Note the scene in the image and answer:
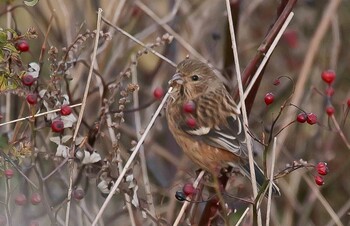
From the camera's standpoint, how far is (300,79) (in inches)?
217

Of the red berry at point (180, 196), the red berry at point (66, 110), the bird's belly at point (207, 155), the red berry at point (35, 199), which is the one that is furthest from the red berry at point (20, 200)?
the bird's belly at point (207, 155)

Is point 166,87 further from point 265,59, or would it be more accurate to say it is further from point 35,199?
point 35,199

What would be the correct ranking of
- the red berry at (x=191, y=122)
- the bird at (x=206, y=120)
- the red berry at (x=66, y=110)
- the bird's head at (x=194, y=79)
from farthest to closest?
the bird's head at (x=194, y=79) < the bird at (x=206, y=120) < the red berry at (x=191, y=122) < the red berry at (x=66, y=110)

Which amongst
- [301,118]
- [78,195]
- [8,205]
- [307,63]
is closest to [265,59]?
[301,118]

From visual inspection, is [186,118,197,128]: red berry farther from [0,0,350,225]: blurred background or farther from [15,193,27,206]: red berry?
[15,193,27,206]: red berry

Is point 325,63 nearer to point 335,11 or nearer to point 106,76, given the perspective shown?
point 335,11

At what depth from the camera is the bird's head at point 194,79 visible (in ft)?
15.0

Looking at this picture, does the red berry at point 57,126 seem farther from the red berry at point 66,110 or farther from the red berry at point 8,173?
the red berry at point 8,173

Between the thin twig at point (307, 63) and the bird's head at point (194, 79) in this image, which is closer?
the bird's head at point (194, 79)

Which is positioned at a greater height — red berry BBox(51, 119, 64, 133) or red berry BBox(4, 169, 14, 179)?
red berry BBox(51, 119, 64, 133)

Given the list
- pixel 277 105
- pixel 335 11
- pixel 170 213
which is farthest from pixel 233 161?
pixel 335 11

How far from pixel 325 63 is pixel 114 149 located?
113 inches

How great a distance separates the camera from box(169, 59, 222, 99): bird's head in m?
4.58

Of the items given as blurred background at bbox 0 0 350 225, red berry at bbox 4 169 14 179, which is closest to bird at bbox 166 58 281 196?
blurred background at bbox 0 0 350 225
